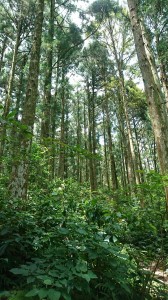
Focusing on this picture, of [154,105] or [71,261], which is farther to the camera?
[154,105]

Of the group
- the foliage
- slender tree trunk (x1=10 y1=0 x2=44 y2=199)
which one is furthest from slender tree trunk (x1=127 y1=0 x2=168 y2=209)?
slender tree trunk (x1=10 y1=0 x2=44 y2=199)

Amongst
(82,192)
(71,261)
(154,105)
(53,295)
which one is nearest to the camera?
(53,295)

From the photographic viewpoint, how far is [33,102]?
→ 558 centimetres

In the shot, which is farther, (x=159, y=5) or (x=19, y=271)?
(x=159, y=5)

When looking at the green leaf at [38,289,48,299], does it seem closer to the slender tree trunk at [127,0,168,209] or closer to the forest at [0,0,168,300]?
the forest at [0,0,168,300]

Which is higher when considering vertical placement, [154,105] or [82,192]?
[154,105]

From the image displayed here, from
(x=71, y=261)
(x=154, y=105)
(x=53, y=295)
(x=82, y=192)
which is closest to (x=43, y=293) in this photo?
(x=53, y=295)

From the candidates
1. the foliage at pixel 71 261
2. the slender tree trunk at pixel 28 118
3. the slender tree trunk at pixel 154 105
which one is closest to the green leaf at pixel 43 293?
the foliage at pixel 71 261

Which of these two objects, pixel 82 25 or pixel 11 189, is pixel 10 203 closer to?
pixel 11 189

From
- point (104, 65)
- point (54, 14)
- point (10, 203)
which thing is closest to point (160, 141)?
point (10, 203)

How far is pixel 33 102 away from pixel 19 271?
439 cm

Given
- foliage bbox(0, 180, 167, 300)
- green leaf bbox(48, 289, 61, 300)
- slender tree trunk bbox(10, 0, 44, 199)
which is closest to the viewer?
green leaf bbox(48, 289, 61, 300)

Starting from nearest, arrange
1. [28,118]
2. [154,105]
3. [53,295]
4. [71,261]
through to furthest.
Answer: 1. [53,295]
2. [71,261]
3. [154,105]
4. [28,118]

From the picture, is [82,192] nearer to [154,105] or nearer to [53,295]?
[154,105]
